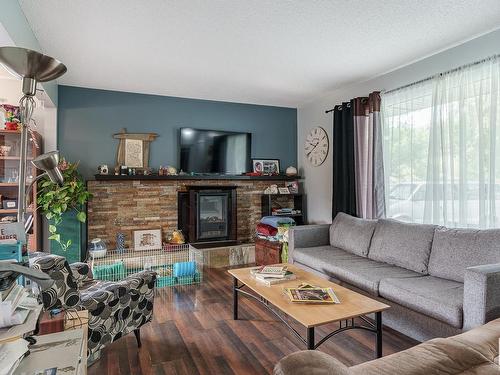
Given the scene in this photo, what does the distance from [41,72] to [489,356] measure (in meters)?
2.18

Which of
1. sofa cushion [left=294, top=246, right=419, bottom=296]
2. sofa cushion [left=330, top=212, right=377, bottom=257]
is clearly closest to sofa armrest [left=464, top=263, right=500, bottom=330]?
sofa cushion [left=294, top=246, right=419, bottom=296]

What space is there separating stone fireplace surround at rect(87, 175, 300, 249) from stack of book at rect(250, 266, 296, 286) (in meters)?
2.40

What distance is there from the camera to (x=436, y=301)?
7.20 feet

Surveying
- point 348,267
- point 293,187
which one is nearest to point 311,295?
point 348,267

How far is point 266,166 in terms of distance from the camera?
5543 mm

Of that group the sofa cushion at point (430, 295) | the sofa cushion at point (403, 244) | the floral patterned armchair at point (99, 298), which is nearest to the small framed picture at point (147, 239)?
the floral patterned armchair at point (99, 298)

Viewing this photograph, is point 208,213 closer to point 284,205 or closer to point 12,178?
point 284,205

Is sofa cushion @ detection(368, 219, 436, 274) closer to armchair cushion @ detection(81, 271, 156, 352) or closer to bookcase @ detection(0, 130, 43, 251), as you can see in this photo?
armchair cushion @ detection(81, 271, 156, 352)

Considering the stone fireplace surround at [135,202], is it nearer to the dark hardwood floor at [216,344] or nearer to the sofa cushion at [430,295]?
the dark hardwood floor at [216,344]

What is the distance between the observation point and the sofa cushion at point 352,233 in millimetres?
3504

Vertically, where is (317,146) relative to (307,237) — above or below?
above

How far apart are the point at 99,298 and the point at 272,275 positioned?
1291 millimetres

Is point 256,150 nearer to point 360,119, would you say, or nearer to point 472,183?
point 360,119

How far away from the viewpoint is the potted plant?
3.91 m
